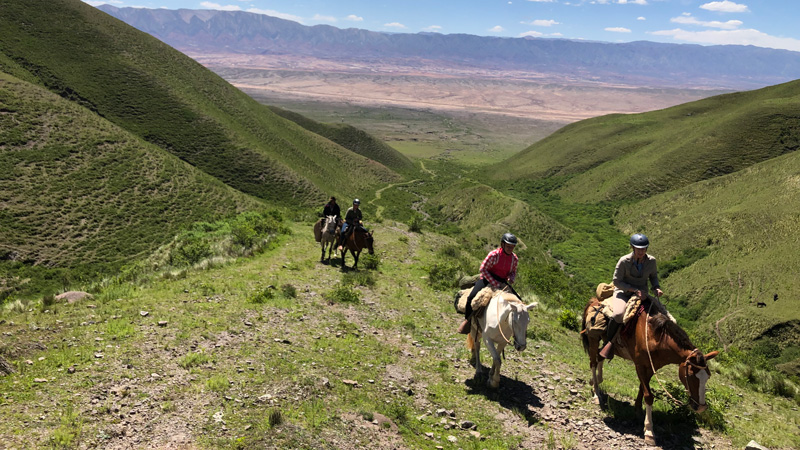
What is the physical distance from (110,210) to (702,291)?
153 feet

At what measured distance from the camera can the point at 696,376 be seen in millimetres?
7535

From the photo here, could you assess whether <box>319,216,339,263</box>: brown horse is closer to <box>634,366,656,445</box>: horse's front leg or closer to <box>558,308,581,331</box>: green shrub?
<box>558,308,581,331</box>: green shrub

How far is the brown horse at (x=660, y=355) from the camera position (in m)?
7.57

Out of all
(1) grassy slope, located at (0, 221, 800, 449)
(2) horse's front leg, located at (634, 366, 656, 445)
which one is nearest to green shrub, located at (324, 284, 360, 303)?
(1) grassy slope, located at (0, 221, 800, 449)

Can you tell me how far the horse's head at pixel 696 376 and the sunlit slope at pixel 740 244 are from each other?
20.5 m

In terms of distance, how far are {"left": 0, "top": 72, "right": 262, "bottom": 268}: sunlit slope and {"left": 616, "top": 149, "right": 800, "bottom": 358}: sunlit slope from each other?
131ft

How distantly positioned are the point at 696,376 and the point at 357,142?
106 metres

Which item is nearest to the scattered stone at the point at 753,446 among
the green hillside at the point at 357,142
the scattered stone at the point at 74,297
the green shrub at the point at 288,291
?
the green shrub at the point at 288,291

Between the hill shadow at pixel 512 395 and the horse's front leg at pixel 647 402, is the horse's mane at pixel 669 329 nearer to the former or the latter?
the horse's front leg at pixel 647 402

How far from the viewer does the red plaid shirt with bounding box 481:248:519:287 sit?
33.5 ft

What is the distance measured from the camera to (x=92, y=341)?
9930 millimetres

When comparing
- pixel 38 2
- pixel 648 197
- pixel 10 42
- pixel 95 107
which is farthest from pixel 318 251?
pixel 38 2

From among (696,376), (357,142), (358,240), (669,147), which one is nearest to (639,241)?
(696,376)

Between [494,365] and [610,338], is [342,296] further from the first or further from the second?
[610,338]
